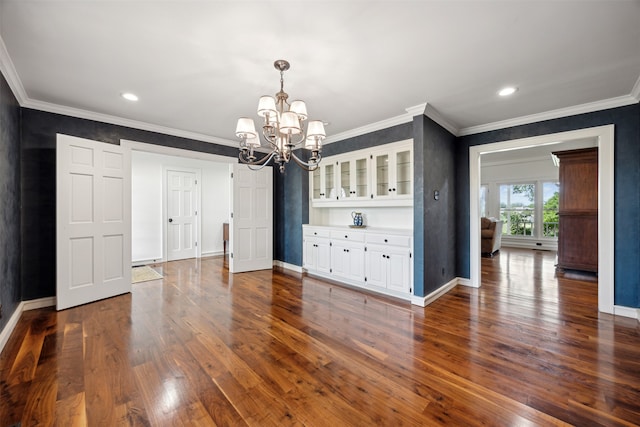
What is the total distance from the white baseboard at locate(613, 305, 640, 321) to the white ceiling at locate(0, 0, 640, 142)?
2.29m

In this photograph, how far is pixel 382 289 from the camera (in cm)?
371

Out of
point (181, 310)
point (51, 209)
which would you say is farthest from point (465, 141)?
point (51, 209)

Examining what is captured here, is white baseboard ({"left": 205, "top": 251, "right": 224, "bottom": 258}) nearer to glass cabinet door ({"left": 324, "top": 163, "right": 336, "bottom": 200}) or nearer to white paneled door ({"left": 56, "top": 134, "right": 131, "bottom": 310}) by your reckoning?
white paneled door ({"left": 56, "top": 134, "right": 131, "bottom": 310})

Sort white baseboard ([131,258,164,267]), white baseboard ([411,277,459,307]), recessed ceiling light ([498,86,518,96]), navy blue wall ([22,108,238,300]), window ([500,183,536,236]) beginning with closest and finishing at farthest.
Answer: recessed ceiling light ([498,86,518,96]) < navy blue wall ([22,108,238,300]) < white baseboard ([411,277,459,307]) < white baseboard ([131,258,164,267]) < window ([500,183,536,236])

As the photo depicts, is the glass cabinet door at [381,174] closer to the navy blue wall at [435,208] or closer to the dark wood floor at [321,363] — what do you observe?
the navy blue wall at [435,208]

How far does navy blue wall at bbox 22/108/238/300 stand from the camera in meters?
3.12

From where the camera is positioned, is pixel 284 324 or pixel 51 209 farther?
pixel 51 209

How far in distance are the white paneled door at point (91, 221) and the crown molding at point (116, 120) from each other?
1.29 ft

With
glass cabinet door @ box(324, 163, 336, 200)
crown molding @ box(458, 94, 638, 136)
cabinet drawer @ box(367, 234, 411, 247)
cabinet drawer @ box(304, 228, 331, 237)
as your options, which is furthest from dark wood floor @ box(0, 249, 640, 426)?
crown molding @ box(458, 94, 638, 136)

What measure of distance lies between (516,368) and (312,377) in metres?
1.52

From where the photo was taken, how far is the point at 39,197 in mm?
3205

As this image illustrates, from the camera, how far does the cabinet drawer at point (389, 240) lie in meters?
3.42

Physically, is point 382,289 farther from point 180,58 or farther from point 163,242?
point 163,242

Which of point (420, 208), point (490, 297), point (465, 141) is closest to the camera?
point (420, 208)
